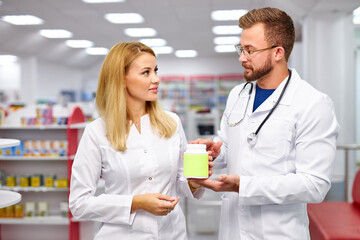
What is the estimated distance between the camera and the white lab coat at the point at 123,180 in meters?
1.62

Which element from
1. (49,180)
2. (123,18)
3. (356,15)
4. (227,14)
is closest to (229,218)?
(49,180)

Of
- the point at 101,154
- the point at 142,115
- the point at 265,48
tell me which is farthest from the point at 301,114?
the point at 101,154

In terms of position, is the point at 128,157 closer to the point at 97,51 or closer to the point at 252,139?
the point at 252,139

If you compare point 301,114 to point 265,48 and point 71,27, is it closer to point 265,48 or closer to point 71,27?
point 265,48

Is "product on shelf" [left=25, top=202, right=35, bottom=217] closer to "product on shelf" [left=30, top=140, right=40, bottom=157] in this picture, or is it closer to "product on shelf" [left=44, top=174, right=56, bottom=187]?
"product on shelf" [left=44, top=174, right=56, bottom=187]

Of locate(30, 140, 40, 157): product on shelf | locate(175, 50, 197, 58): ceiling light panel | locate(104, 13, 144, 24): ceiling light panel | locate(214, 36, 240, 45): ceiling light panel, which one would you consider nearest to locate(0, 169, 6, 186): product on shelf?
locate(30, 140, 40, 157): product on shelf

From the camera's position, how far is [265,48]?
1.75 m

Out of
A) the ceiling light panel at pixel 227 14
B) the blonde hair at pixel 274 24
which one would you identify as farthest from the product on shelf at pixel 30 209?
the ceiling light panel at pixel 227 14

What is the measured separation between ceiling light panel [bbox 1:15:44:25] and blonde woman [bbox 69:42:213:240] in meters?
7.77

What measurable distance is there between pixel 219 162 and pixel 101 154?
2.17 feet

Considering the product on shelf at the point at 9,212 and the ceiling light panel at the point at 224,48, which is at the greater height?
the ceiling light panel at the point at 224,48

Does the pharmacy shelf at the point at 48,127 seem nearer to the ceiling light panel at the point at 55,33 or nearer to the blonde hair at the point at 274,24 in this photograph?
the blonde hair at the point at 274,24

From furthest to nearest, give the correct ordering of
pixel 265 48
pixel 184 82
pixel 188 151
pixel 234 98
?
pixel 184 82 → pixel 234 98 → pixel 265 48 → pixel 188 151

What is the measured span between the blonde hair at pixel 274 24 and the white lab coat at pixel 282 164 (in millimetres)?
188
